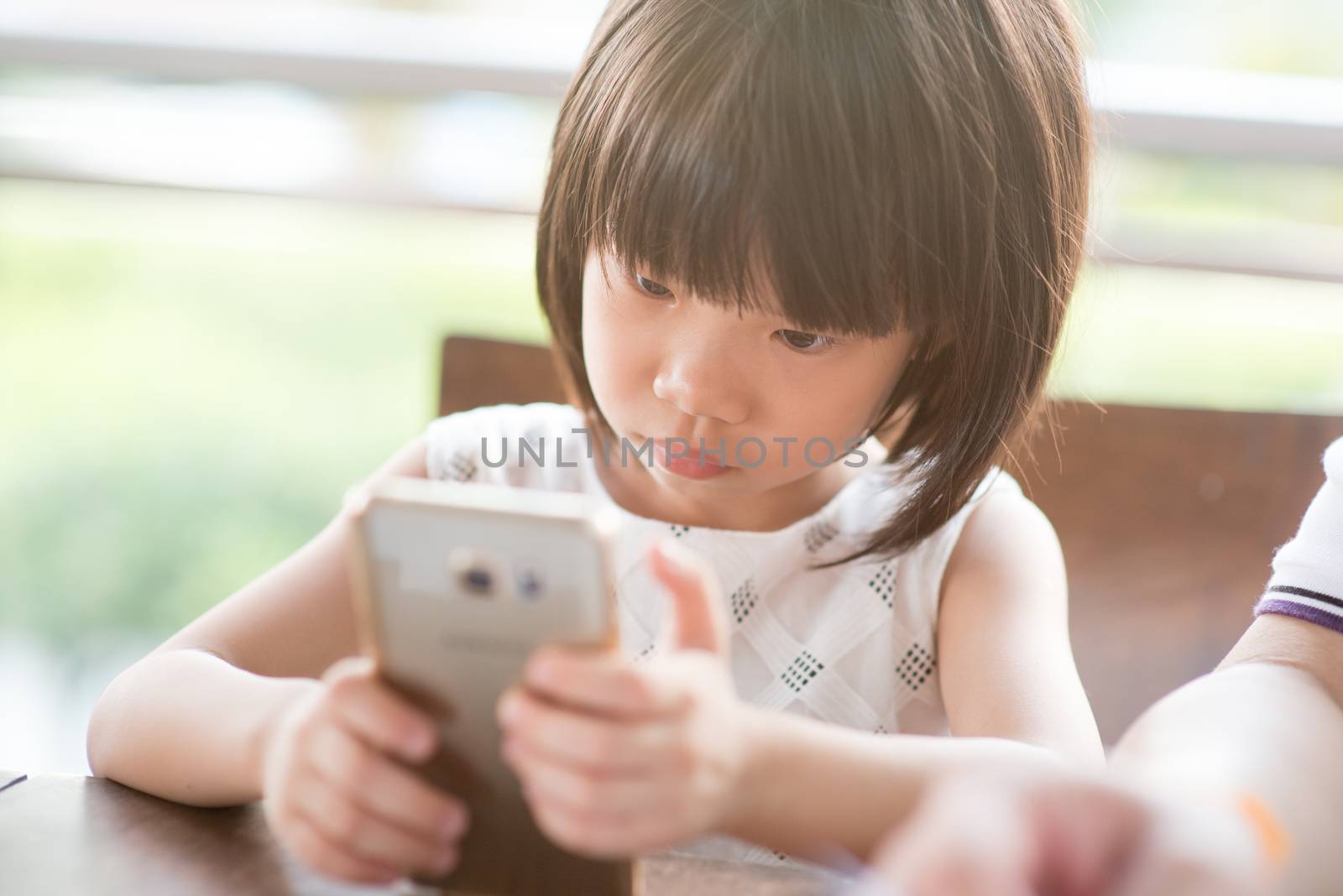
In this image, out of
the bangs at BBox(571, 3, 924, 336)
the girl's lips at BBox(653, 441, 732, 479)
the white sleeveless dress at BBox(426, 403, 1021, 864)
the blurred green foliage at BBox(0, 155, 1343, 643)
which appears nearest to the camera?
the bangs at BBox(571, 3, 924, 336)

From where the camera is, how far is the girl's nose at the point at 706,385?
2.09 feet

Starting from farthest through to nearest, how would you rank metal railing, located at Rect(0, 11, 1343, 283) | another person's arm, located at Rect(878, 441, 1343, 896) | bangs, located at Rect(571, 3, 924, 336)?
metal railing, located at Rect(0, 11, 1343, 283) < bangs, located at Rect(571, 3, 924, 336) < another person's arm, located at Rect(878, 441, 1343, 896)

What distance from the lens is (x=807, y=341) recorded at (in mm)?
660

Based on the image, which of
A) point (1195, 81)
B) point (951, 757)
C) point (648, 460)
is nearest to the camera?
point (951, 757)

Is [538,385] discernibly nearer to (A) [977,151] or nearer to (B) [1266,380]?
(A) [977,151]

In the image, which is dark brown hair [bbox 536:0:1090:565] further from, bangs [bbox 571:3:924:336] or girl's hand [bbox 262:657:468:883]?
girl's hand [bbox 262:657:468:883]

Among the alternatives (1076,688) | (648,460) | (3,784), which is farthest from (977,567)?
(3,784)

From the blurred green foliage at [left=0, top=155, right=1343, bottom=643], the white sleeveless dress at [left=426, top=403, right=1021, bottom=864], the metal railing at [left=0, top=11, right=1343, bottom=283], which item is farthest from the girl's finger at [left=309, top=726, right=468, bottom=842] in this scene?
the blurred green foliage at [left=0, top=155, right=1343, bottom=643]

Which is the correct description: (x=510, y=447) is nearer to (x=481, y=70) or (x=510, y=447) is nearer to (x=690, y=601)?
(x=690, y=601)

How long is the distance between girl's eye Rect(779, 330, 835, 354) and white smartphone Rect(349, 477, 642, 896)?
0.29m

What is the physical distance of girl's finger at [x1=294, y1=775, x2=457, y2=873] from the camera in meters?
0.44

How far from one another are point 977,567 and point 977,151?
0.90 ft

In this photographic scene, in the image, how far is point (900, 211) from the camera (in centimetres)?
62

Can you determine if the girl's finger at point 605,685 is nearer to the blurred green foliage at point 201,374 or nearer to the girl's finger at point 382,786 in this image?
the girl's finger at point 382,786
